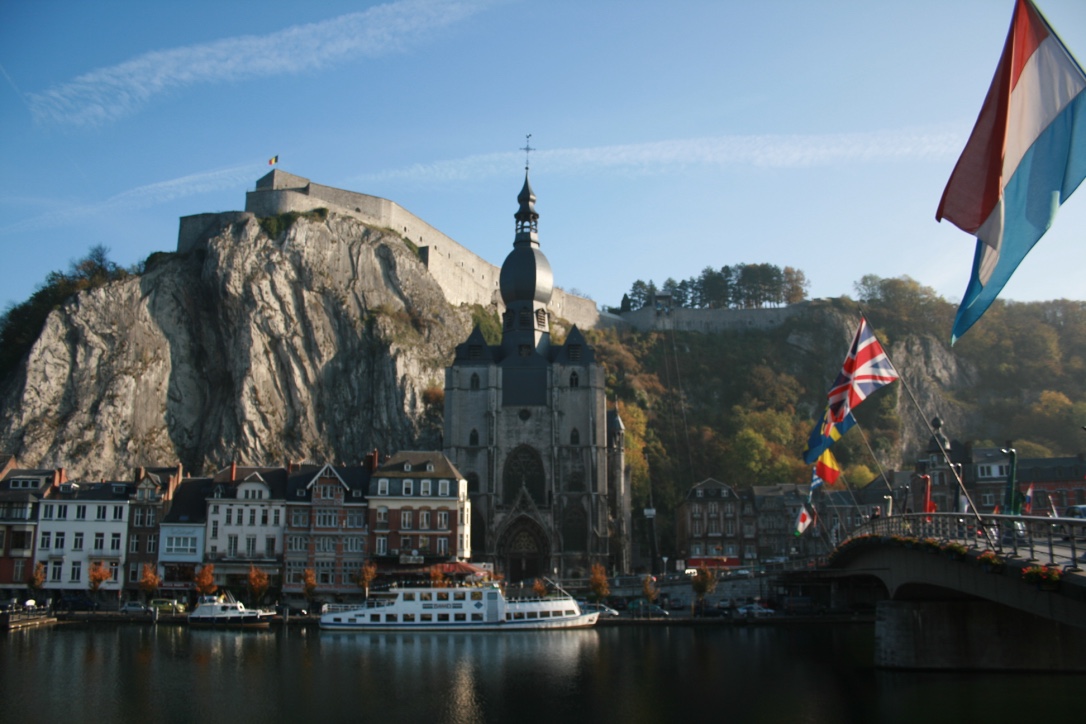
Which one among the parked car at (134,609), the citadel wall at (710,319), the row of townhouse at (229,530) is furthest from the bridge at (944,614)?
the citadel wall at (710,319)

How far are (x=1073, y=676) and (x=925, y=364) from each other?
304ft

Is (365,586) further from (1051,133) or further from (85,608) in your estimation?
(1051,133)

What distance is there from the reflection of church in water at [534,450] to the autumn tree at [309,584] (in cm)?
1318

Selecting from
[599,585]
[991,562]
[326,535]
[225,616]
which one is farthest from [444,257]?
[991,562]

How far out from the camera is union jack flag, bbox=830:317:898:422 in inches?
1243

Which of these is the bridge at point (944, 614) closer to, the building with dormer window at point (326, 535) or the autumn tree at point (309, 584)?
the building with dormer window at point (326, 535)

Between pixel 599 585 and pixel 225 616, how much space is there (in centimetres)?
2278

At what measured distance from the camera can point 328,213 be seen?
95.4 m

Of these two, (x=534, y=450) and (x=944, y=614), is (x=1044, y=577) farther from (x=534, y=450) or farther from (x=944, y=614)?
(x=534, y=450)

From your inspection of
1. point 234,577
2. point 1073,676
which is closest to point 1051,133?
point 1073,676

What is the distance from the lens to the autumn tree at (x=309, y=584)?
197ft

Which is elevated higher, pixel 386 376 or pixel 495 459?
pixel 386 376

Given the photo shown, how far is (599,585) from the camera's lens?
2512 inches

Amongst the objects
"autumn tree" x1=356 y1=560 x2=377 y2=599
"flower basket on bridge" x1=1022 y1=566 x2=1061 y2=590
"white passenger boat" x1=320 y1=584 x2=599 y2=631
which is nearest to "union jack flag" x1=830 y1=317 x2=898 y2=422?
"flower basket on bridge" x1=1022 y1=566 x2=1061 y2=590
